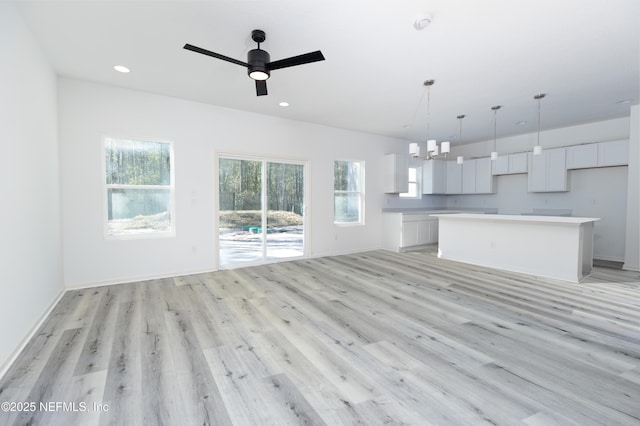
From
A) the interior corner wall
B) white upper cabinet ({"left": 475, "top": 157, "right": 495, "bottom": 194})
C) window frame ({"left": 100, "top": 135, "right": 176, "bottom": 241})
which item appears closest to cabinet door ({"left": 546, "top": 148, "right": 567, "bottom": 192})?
the interior corner wall

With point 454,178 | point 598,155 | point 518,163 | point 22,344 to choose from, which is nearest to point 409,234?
point 454,178

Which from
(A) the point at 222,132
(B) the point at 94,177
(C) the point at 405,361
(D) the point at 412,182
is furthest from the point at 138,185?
(D) the point at 412,182

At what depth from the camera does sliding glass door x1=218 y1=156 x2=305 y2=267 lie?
16.1 ft

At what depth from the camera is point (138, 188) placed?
163 inches

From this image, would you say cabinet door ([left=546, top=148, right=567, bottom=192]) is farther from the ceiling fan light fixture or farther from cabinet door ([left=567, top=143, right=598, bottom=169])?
the ceiling fan light fixture

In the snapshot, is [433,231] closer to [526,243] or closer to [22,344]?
[526,243]

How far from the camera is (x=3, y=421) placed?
1.51 m

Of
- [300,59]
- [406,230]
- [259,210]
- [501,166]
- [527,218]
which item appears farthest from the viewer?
[501,166]

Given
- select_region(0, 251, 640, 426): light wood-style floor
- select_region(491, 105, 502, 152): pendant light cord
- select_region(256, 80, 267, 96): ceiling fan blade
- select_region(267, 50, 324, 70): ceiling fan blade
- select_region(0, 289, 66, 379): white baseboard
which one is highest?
select_region(491, 105, 502, 152): pendant light cord

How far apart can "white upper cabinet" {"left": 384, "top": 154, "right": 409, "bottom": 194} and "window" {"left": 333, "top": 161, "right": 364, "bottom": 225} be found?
0.71 m

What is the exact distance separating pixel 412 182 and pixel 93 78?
6.78 meters

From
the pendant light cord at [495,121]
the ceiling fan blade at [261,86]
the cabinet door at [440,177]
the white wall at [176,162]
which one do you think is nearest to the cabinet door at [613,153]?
the pendant light cord at [495,121]

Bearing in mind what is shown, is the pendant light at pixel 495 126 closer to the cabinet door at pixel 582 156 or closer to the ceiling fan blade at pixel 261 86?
the cabinet door at pixel 582 156

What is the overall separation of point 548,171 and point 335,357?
6585 millimetres
